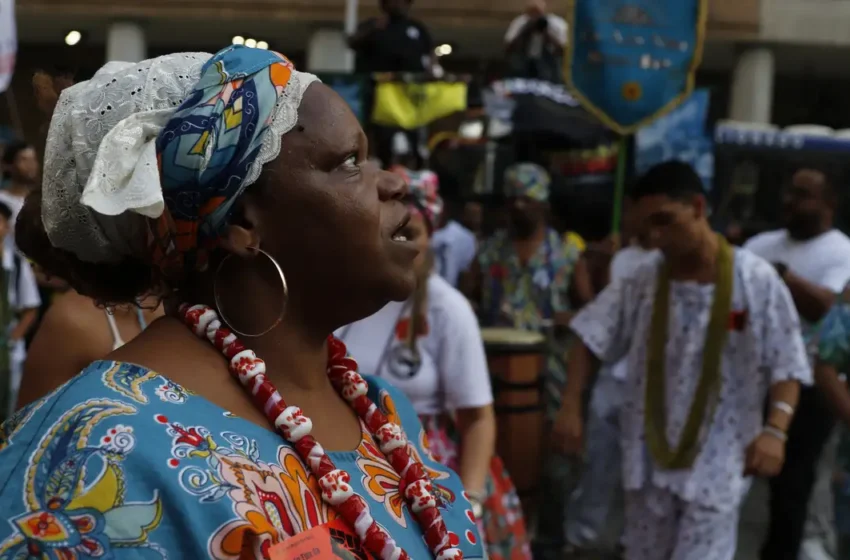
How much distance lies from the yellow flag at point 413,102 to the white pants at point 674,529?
168 inches

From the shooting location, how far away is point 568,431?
489 cm

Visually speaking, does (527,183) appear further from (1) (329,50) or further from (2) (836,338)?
(1) (329,50)

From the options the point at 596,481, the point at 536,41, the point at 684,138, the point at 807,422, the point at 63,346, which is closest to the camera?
the point at 63,346

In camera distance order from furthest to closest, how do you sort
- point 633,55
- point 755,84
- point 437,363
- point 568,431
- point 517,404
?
point 755,84 → point 633,55 → point 517,404 → point 568,431 → point 437,363

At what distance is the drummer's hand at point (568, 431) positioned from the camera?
16.0 ft

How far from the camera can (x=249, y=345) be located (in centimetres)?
169

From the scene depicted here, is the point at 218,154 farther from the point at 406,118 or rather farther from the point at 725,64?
the point at 725,64

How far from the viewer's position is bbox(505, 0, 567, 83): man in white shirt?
951 centimetres

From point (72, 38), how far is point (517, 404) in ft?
11.1

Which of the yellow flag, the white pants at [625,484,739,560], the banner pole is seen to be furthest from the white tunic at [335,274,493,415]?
the yellow flag

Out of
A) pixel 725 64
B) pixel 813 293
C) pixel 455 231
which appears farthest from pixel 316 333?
pixel 725 64

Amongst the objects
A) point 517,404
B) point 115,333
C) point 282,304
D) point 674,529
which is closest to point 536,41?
point 517,404

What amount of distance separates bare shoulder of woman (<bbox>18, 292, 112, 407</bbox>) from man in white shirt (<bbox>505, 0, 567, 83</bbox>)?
7.04 meters

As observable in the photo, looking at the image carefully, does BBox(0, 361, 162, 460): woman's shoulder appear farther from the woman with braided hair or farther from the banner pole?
the banner pole
